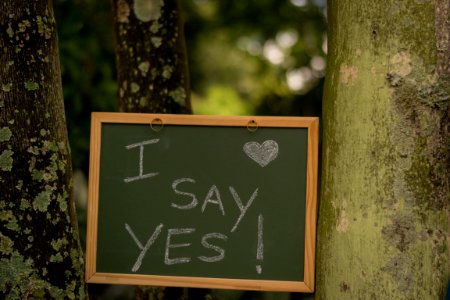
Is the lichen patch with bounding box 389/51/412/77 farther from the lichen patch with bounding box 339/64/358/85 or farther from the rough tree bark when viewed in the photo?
the rough tree bark

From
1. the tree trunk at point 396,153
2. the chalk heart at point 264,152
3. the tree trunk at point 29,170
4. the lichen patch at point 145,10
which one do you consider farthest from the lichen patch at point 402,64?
the lichen patch at point 145,10

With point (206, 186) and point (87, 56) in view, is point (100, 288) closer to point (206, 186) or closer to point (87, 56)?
point (87, 56)

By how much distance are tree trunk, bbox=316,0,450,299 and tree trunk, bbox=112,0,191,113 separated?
1368 millimetres

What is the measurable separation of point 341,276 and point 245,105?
606 cm

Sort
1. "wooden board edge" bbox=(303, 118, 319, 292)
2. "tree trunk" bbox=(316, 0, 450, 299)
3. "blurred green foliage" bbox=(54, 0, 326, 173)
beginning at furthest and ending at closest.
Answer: "blurred green foliage" bbox=(54, 0, 326, 173), "wooden board edge" bbox=(303, 118, 319, 292), "tree trunk" bbox=(316, 0, 450, 299)

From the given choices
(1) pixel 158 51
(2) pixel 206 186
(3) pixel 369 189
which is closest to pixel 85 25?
(1) pixel 158 51

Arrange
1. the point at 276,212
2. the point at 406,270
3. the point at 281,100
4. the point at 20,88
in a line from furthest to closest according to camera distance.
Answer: the point at 281,100, the point at 276,212, the point at 20,88, the point at 406,270

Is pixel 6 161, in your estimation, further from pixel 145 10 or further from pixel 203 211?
pixel 145 10

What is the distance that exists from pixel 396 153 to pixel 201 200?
0.76m

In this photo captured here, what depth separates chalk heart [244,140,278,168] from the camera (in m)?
2.63

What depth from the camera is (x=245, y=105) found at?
328 inches

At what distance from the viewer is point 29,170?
7.93 ft

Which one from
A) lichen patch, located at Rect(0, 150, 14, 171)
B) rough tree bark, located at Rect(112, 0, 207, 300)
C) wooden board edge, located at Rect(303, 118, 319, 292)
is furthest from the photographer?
rough tree bark, located at Rect(112, 0, 207, 300)

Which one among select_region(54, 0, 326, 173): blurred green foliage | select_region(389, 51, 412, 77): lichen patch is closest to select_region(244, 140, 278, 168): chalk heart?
select_region(389, 51, 412, 77): lichen patch
